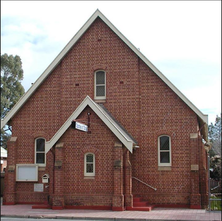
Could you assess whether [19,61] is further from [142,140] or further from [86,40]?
[142,140]

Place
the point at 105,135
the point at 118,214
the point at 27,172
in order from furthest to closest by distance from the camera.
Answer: the point at 27,172, the point at 105,135, the point at 118,214

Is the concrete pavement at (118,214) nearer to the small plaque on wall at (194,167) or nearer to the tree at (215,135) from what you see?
the small plaque on wall at (194,167)

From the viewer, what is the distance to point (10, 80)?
48.3 metres

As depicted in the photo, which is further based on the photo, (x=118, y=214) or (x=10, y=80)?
(x=10, y=80)

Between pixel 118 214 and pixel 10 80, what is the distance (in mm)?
31796

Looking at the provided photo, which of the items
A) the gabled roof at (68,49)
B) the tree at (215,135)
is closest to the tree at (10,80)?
the gabled roof at (68,49)

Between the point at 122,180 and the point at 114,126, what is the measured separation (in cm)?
278

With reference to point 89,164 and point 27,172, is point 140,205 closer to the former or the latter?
point 89,164

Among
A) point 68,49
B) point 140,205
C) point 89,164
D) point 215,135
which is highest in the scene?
point 68,49

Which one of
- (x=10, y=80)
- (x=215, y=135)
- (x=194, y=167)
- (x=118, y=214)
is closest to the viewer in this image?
(x=118, y=214)

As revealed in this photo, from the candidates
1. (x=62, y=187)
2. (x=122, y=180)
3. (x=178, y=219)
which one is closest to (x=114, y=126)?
(x=122, y=180)

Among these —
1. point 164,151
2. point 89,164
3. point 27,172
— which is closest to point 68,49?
point 89,164

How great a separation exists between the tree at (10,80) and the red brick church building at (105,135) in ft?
73.4

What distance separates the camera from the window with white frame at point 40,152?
25688 mm
